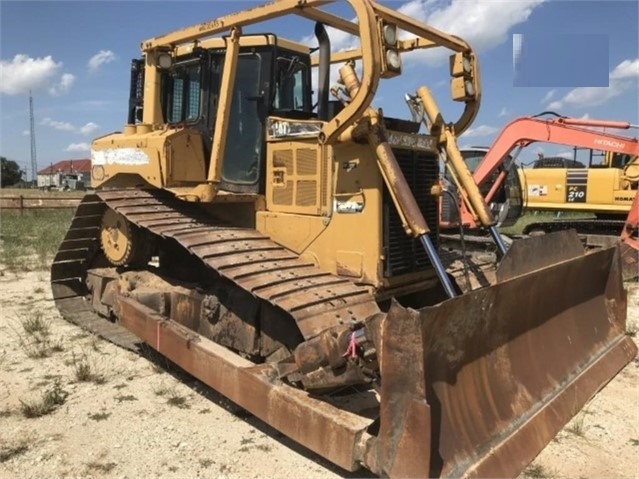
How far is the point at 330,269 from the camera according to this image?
15.6ft

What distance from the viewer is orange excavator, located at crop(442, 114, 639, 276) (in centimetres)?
1081

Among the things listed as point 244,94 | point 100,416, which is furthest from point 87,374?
point 244,94

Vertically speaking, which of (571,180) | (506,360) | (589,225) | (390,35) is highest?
(390,35)

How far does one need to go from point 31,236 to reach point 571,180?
41.3 ft

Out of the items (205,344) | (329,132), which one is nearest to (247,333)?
(205,344)

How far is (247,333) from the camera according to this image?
4.73 metres

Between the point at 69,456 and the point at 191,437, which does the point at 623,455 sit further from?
the point at 69,456

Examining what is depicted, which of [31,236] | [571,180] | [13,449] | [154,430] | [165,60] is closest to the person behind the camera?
[13,449]

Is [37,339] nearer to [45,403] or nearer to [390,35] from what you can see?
[45,403]

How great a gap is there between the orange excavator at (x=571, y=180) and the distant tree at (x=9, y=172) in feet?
233

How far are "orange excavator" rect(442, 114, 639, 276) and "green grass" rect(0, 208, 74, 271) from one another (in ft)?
25.4

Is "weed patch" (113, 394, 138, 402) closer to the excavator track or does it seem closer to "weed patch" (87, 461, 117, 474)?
"weed patch" (87, 461, 117, 474)

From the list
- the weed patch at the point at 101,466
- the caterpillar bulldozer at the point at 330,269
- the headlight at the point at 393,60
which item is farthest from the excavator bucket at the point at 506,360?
the weed patch at the point at 101,466

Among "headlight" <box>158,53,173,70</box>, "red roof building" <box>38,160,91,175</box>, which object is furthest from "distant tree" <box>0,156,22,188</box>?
"headlight" <box>158,53,173,70</box>
